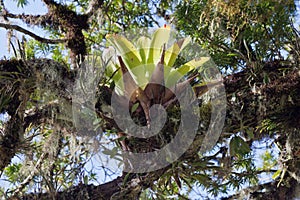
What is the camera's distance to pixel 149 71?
1.19 meters

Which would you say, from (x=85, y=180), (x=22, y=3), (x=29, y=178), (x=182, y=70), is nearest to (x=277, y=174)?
(x=182, y=70)

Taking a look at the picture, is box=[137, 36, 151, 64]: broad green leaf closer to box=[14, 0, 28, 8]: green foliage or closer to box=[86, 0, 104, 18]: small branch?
box=[86, 0, 104, 18]: small branch

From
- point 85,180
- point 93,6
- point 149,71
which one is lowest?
point 85,180

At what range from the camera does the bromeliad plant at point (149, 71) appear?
1173 mm

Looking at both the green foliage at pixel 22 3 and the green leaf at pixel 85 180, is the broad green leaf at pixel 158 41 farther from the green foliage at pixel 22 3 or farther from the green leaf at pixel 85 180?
the green foliage at pixel 22 3

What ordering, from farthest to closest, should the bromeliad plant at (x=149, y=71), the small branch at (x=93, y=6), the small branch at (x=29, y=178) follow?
the small branch at (x=93, y=6) → the small branch at (x=29, y=178) → the bromeliad plant at (x=149, y=71)

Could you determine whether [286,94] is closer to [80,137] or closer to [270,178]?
[270,178]

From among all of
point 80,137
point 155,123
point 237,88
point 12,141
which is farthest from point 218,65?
point 12,141

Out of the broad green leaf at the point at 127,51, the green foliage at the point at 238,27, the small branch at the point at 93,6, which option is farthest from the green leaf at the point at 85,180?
the small branch at the point at 93,6

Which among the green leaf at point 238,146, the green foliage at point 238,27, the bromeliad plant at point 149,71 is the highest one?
the green foliage at point 238,27

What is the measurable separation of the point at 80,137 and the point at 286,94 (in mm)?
448

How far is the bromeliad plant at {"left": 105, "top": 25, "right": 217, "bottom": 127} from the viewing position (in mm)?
1173

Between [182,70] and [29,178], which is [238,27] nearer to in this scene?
[182,70]

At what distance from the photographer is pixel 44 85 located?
1.22m
